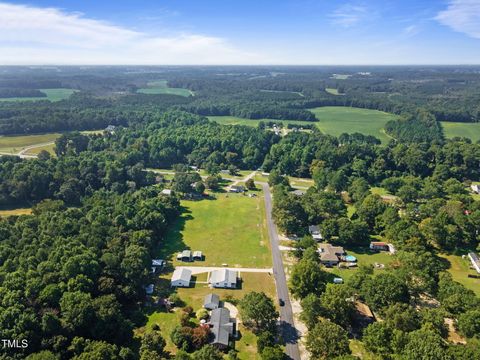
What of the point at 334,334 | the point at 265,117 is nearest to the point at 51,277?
the point at 334,334

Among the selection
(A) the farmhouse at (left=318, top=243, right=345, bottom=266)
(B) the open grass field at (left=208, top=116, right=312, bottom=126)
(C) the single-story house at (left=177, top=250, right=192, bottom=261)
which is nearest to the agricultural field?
(B) the open grass field at (left=208, top=116, right=312, bottom=126)

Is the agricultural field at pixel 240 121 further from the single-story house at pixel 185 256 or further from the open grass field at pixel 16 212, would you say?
the single-story house at pixel 185 256

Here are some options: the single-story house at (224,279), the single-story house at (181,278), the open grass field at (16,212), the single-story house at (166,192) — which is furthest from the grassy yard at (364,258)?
the open grass field at (16,212)

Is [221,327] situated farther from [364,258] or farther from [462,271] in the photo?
[462,271]

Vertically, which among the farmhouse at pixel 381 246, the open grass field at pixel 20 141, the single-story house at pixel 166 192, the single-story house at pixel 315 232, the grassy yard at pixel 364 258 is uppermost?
the open grass field at pixel 20 141

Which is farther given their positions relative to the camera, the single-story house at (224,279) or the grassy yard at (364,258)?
the grassy yard at (364,258)

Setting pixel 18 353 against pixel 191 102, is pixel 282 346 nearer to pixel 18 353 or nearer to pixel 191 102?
pixel 18 353
